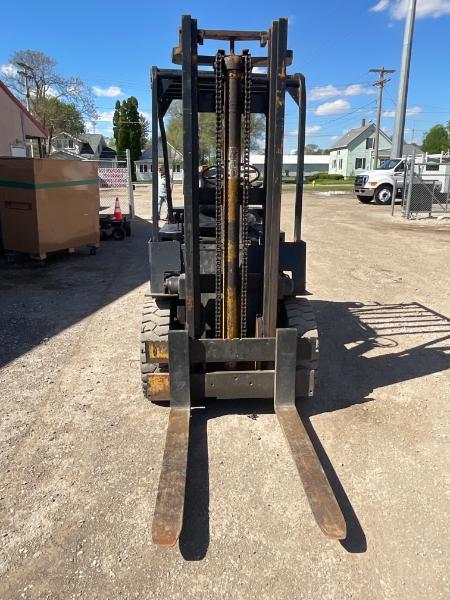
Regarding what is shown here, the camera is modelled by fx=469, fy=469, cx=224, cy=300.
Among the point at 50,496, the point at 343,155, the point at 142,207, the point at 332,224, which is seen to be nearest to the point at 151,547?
the point at 50,496

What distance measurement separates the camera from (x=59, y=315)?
686 cm

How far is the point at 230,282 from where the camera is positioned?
12.2ft

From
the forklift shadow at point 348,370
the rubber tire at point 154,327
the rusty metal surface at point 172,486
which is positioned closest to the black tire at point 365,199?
the forklift shadow at point 348,370

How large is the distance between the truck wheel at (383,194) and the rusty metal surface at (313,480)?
79.9 feet

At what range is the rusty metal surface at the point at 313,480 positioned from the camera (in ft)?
8.48

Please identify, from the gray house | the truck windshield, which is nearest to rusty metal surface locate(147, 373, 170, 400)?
the truck windshield

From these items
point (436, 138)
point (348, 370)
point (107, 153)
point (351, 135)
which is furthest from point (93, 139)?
point (348, 370)

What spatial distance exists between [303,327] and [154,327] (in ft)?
4.32

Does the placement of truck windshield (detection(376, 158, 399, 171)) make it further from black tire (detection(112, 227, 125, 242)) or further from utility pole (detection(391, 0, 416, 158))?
black tire (detection(112, 227, 125, 242))

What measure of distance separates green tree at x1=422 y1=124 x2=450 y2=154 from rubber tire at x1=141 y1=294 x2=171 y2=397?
7936 centimetres

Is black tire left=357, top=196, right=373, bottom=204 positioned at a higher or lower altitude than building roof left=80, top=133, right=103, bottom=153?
lower

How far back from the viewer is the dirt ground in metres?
2.45

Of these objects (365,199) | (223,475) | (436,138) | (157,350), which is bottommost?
(223,475)

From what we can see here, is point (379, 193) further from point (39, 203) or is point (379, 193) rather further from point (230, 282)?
point (230, 282)
